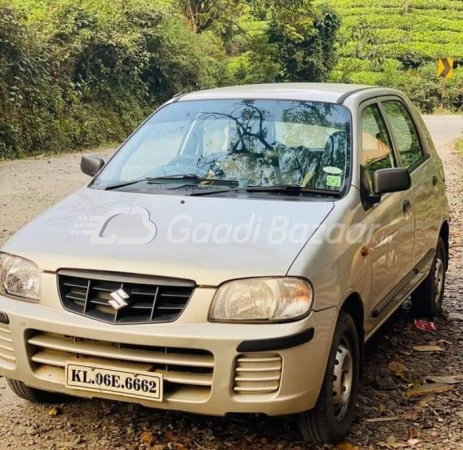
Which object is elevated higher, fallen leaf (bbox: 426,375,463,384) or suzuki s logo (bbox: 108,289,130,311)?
suzuki s logo (bbox: 108,289,130,311)

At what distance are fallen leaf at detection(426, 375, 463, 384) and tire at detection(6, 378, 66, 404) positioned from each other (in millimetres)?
2220

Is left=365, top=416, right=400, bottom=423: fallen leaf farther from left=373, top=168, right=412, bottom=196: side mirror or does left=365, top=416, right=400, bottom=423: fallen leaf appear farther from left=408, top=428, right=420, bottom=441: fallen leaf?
left=373, top=168, right=412, bottom=196: side mirror

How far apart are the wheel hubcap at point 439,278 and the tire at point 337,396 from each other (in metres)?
2.11

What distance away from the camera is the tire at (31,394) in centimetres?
376

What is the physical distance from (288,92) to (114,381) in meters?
2.26

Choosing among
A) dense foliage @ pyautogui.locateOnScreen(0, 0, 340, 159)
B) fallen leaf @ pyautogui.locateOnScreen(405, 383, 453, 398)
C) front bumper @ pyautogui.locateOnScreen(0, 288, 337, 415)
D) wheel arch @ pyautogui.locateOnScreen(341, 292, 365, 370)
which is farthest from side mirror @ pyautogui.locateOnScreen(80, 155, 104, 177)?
dense foliage @ pyautogui.locateOnScreen(0, 0, 340, 159)

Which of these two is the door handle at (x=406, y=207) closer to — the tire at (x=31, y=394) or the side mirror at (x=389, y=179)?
the side mirror at (x=389, y=179)

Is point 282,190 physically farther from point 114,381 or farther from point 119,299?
point 114,381

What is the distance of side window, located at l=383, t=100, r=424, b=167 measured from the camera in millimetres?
4829

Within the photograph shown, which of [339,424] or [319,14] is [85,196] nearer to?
[339,424]

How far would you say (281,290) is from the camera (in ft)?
9.93

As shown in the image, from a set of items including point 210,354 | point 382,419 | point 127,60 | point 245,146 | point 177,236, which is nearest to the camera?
point 210,354

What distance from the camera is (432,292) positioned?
5.37 meters

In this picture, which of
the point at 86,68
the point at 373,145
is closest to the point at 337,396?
the point at 373,145
